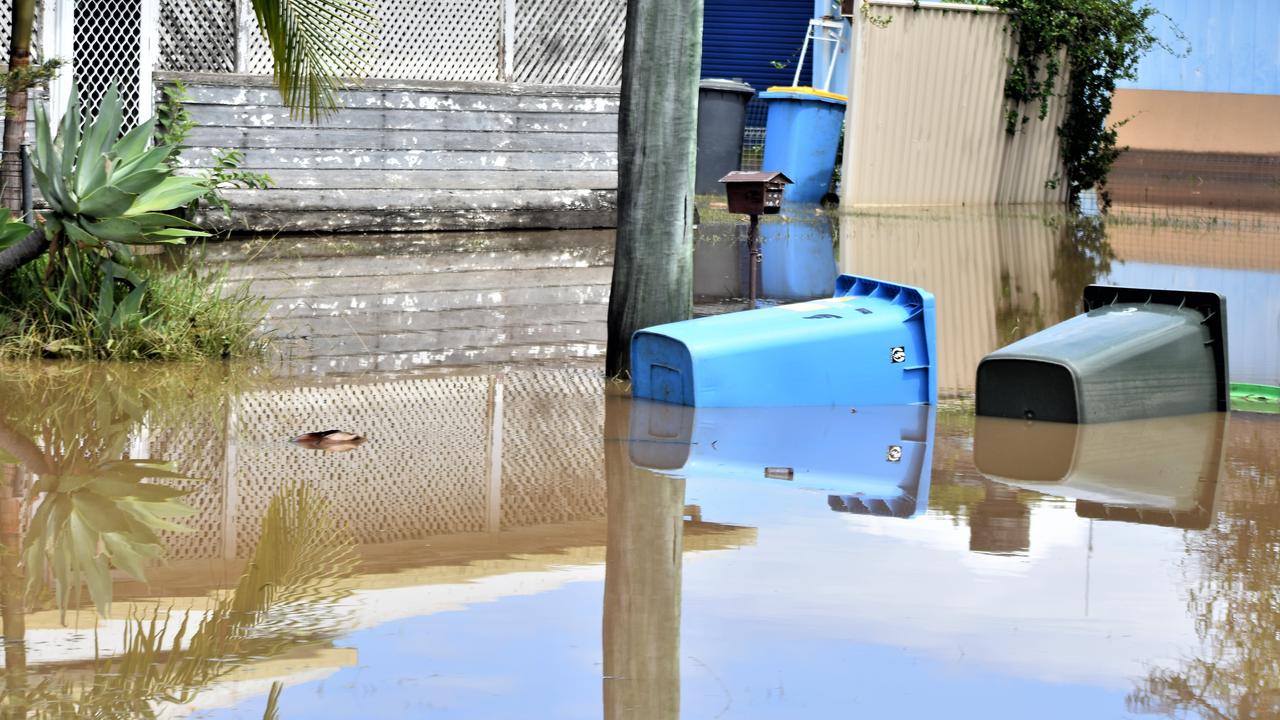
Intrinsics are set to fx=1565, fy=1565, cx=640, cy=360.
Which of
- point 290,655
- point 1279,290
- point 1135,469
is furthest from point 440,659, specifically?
point 1279,290

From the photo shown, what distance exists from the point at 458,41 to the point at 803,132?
5798 millimetres

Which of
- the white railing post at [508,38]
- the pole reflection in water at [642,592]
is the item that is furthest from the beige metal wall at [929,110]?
the pole reflection in water at [642,592]

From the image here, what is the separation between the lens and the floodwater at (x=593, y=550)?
3930mm

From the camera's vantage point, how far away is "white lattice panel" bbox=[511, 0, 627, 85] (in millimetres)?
16828

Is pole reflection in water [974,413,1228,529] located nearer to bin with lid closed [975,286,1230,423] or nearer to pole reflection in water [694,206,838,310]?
bin with lid closed [975,286,1230,423]

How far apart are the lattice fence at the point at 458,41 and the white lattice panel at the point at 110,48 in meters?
0.31

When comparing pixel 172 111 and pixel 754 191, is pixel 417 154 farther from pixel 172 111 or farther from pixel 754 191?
pixel 754 191

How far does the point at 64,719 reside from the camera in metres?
3.56

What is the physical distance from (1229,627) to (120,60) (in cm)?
1282

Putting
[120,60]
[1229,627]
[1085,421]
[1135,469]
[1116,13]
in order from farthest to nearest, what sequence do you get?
[1116,13] < [120,60] < [1085,421] < [1135,469] < [1229,627]

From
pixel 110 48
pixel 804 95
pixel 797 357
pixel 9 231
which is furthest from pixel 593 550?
pixel 804 95

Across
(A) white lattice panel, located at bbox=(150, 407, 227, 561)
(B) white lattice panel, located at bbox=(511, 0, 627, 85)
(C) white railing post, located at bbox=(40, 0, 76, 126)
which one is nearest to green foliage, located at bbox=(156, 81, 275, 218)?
(C) white railing post, located at bbox=(40, 0, 76, 126)

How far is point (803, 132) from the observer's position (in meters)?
20.6

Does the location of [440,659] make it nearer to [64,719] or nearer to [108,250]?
[64,719]
